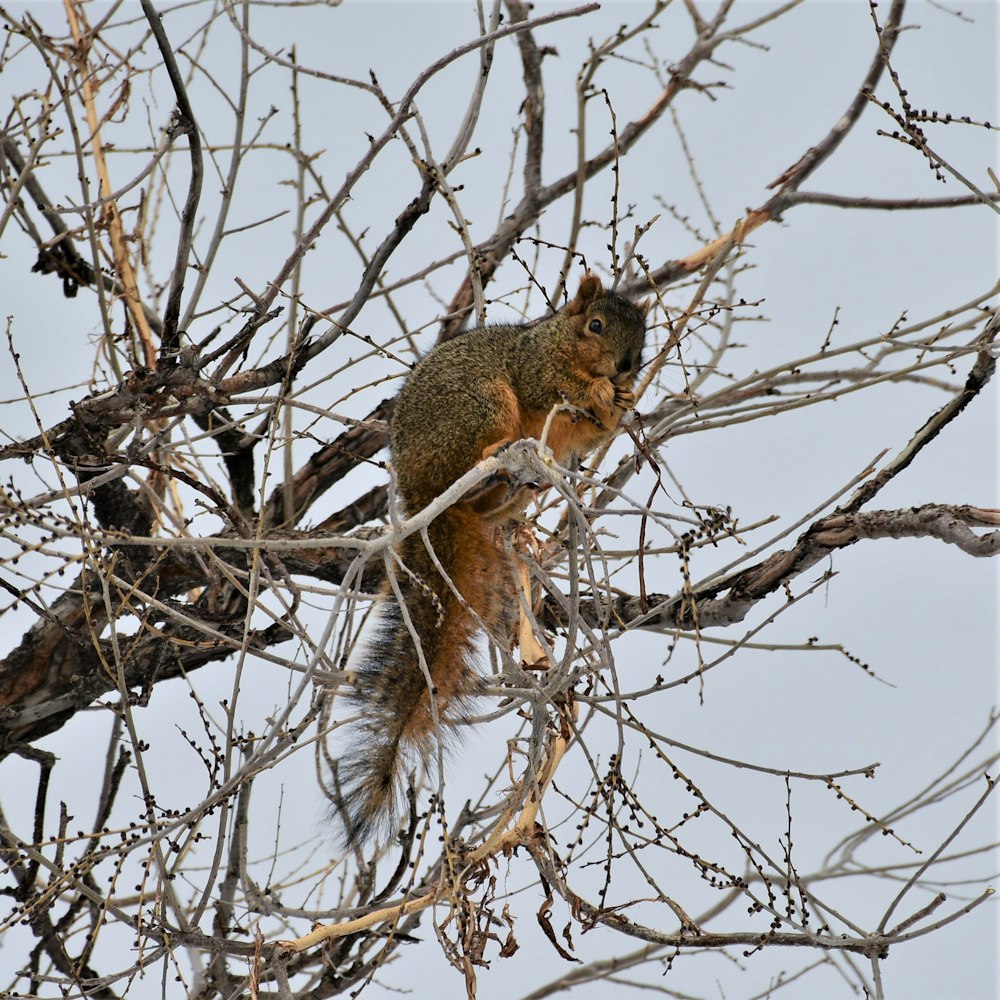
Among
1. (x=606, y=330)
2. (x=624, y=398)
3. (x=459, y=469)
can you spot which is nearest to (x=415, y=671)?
(x=459, y=469)

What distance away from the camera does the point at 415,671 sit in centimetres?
288

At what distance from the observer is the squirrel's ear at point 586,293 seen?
3420mm

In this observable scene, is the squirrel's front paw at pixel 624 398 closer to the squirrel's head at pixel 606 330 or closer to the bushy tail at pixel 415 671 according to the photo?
the squirrel's head at pixel 606 330

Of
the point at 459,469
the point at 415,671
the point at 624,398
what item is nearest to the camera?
the point at 415,671

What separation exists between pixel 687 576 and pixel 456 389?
130 cm

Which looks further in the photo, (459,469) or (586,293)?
→ (586,293)

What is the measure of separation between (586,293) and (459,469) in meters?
0.70

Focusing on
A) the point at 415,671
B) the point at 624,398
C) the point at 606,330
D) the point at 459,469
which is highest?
the point at 606,330

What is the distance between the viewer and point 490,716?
2512 millimetres

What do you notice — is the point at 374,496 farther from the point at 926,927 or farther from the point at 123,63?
the point at 926,927

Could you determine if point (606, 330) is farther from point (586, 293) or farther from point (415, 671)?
point (415, 671)

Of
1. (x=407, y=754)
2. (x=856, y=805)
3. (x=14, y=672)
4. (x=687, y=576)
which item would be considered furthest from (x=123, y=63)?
(x=856, y=805)

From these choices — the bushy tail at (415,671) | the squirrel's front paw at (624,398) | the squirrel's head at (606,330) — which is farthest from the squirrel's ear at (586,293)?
the bushy tail at (415,671)

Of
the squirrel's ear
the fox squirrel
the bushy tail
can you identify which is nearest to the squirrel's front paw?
the fox squirrel
